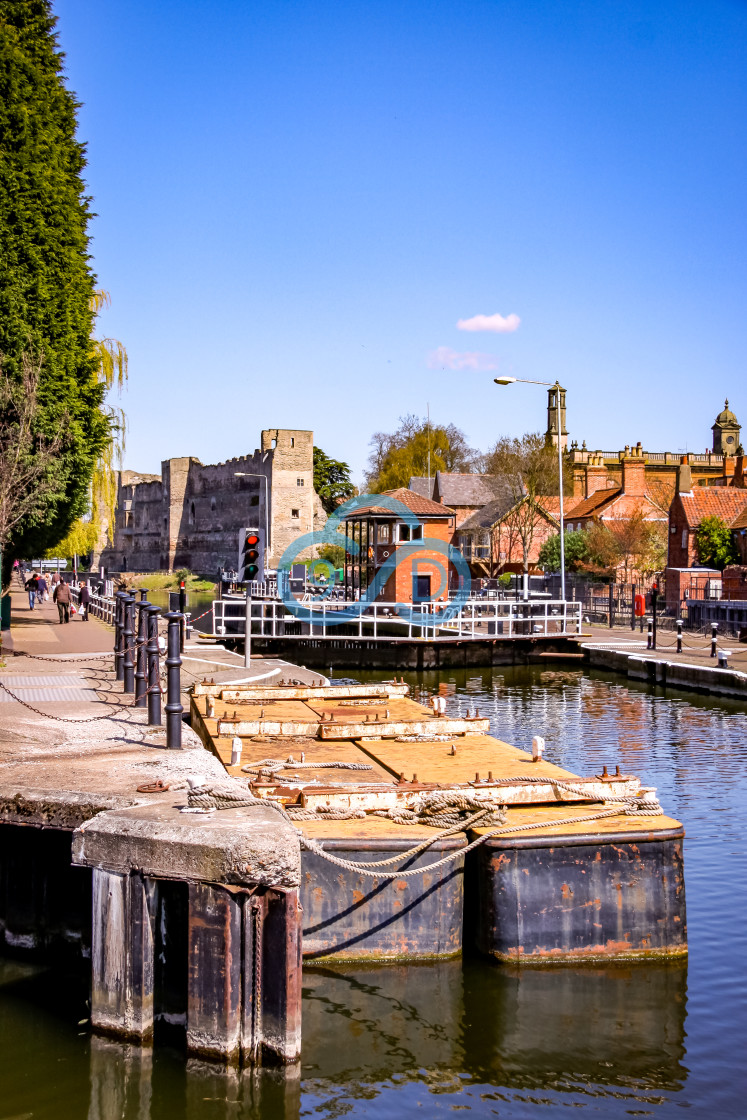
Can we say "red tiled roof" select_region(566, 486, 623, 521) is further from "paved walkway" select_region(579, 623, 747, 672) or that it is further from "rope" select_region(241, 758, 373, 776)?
"rope" select_region(241, 758, 373, 776)

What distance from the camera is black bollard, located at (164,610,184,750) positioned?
8945 mm

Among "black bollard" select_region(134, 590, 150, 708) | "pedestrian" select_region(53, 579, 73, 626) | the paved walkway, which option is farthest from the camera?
"pedestrian" select_region(53, 579, 73, 626)

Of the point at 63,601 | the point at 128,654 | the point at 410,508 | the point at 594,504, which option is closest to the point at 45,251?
the point at 63,601

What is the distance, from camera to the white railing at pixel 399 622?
1273 inches

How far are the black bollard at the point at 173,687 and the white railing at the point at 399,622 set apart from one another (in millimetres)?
21741

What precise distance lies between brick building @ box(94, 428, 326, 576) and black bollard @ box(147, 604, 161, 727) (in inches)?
2405

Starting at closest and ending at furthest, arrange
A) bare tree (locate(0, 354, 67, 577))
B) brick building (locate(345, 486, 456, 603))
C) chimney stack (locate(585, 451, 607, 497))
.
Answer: bare tree (locate(0, 354, 67, 577)) → brick building (locate(345, 486, 456, 603)) → chimney stack (locate(585, 451, 607, 497))

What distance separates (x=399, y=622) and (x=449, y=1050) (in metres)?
25.8

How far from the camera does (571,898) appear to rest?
7.11 metres

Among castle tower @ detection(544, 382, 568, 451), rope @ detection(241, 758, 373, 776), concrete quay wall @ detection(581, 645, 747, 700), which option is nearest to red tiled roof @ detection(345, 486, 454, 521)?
concrete quay wall @ detection(581, 645, 747, 700)

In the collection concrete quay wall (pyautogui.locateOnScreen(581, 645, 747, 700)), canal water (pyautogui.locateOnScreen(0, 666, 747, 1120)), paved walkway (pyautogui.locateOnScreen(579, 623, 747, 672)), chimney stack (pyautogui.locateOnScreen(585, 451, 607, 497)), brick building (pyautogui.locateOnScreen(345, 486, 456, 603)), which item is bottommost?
canal water (pyautogui.locateOnScreen(0, 666, 747, 1120))

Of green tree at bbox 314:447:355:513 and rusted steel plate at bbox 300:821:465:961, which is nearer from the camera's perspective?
rusted steel plate at bbox 300:821:465:961

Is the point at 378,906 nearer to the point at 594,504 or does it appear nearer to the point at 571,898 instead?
the point at 571,898

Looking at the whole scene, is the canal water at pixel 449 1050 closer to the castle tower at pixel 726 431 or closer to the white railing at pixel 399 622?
the white railing at pixel 399 622
